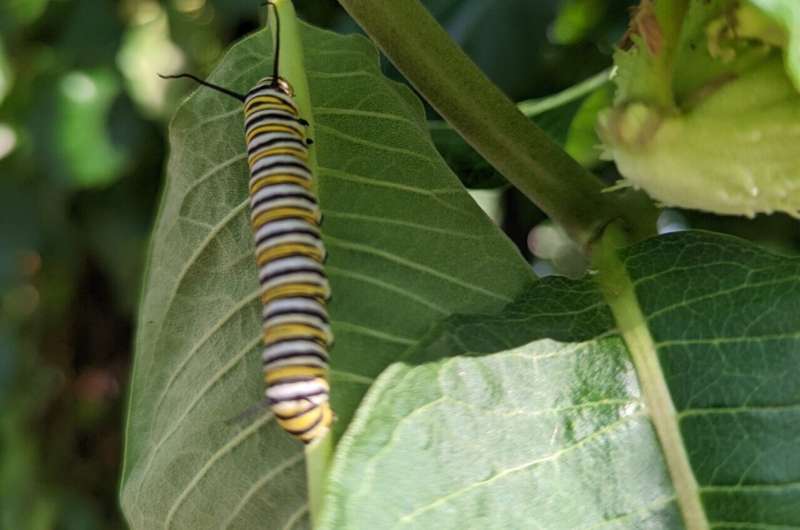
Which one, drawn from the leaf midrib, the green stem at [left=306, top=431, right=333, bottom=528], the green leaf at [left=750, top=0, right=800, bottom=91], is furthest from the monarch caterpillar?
the green leaf at [left=750, top=0, right=800, bottom=91]

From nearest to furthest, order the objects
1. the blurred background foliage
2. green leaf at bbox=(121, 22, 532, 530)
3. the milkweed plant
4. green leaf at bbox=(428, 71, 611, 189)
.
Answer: the milkweed plant < green leaf at bbox=(121, 22, 532, 530) < green leaf at bbox=(428, 71, 611, 189) < the blurred background foliage

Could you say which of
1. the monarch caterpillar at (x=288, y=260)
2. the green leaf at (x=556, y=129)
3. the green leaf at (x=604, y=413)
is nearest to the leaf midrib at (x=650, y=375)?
the green leaf at (x=604, y=413)

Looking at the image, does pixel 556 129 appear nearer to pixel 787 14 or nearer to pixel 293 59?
pixel 293 59

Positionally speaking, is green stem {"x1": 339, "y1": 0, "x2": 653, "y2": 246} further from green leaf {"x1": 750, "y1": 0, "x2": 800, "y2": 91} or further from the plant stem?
green leaf {"x1": 750, "y1": 0, "x2": 800, "y2": 91}

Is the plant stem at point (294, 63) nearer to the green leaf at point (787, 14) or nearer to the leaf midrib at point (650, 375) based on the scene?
the leaf midrib at point (650, 375)

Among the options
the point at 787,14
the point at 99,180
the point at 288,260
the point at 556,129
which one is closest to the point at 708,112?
the point at 787,14

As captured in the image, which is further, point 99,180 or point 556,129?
point 99,180
